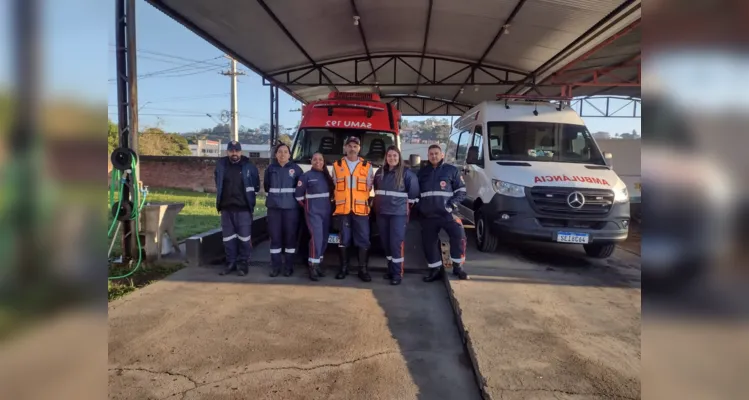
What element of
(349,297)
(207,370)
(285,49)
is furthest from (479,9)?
(207,370)

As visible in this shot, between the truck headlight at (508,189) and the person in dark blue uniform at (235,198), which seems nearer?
the person in dark blue uniform at (235,198)

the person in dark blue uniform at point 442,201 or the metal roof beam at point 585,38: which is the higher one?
the metal roof beam at point 585,38

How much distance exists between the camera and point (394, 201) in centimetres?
573

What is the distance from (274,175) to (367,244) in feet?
5.08

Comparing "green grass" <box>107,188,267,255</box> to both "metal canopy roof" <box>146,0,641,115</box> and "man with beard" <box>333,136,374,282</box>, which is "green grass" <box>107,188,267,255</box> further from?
"metal canopy roof" <box>146,0,641,115</box>

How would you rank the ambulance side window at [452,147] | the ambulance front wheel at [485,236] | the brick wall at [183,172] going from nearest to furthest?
the ambulance front wheel at [485,236], the ambulance side window at [452,147], the brick wall at [183,172]

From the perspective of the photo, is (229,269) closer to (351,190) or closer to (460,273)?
(351,190)

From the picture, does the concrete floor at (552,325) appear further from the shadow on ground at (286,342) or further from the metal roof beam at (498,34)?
the metal roof beam at (498,34)

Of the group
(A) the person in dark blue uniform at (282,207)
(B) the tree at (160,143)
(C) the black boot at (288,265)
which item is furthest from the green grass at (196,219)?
(B) the tree at (160,143)

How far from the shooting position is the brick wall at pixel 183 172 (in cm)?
2086

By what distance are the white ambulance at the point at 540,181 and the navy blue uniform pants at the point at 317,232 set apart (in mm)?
2614

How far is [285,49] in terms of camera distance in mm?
Result: 9734

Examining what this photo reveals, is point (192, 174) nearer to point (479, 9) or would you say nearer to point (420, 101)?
point (420, 101)

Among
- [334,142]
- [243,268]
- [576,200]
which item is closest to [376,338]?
[243,268]
